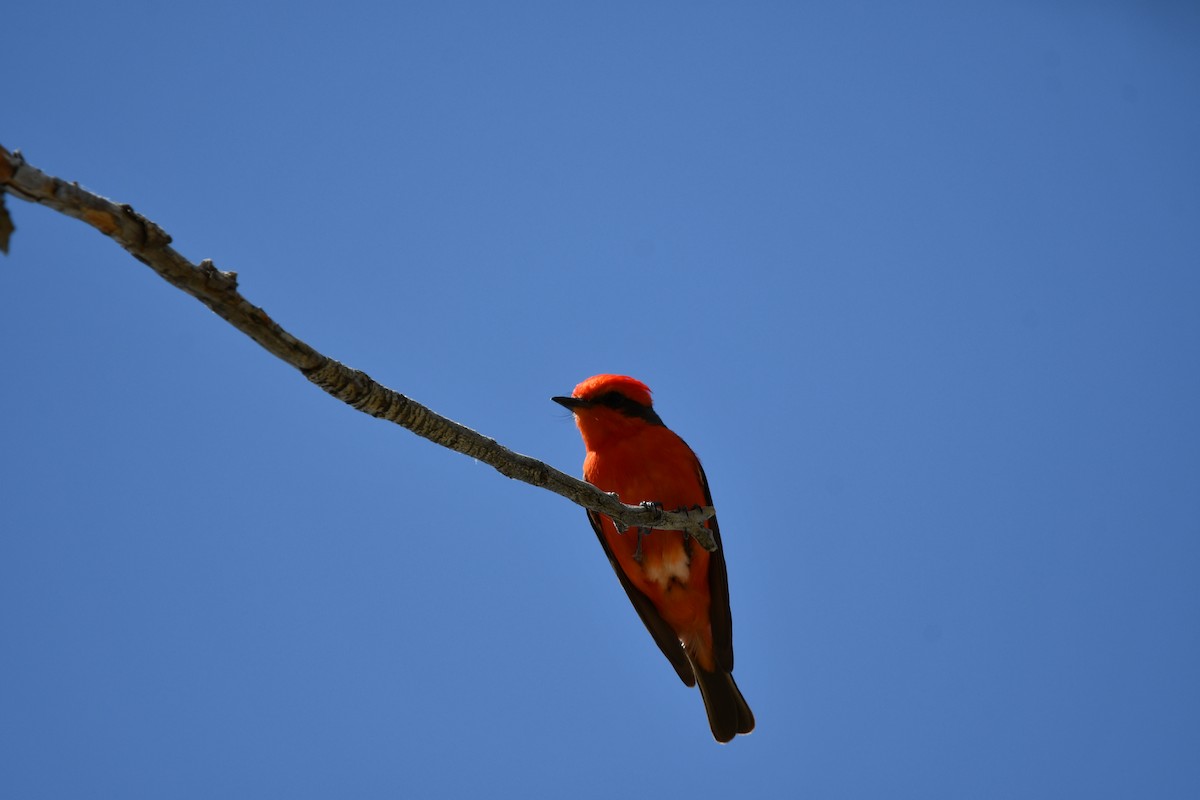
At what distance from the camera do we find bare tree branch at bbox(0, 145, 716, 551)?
2.89 m

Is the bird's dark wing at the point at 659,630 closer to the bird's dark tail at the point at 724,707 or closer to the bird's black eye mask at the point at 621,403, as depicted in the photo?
the bird's dark tail at the point at 724,707

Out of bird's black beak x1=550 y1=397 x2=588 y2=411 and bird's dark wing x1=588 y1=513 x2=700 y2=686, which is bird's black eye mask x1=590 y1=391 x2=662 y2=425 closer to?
bird's black beak x1=550 y1=397 x2=588 y2=411

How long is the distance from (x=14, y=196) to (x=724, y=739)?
7.43m

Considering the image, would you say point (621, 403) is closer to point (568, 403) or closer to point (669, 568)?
point (568, 403)

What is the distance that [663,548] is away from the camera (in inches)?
323

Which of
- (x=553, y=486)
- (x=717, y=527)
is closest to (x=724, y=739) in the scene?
(x=717, y=527)

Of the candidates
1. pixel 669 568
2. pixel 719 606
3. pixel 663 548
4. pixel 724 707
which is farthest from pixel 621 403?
pixel 724 707

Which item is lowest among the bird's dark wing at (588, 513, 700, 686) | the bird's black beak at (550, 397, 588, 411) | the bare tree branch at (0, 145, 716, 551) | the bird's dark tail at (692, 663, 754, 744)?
the bare tree branch at (0, 145, 716, 551)

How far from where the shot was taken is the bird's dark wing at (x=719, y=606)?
338 inches

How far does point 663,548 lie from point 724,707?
1.72 meters

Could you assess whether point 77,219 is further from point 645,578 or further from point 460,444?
point 645,578

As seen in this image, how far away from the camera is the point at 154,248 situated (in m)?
3.09

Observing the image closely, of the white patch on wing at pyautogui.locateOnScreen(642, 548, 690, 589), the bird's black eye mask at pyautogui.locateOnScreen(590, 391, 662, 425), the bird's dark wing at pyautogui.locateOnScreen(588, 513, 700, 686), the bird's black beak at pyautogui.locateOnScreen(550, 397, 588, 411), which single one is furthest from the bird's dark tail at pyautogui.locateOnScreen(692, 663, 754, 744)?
the bird's black beak at pyautogui.locateOnScreen(550, 397, 588, 411)

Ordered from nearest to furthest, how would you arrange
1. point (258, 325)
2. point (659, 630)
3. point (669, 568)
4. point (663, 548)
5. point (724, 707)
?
point (258, 325)
point (663, 548)
point (669, 568)
point (724, 707)
point (659, 630)
